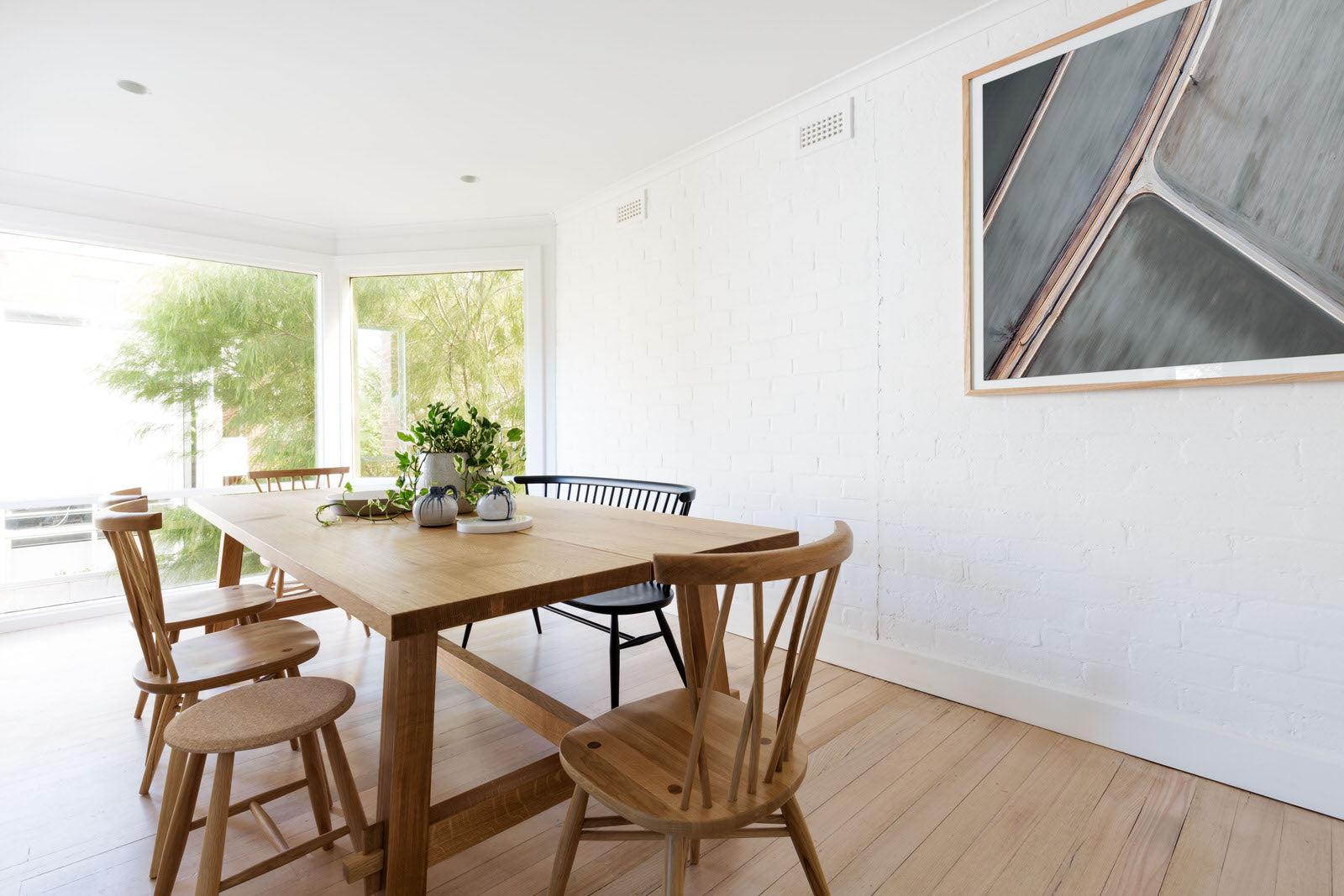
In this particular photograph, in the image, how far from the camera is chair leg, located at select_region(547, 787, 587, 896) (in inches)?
46.9

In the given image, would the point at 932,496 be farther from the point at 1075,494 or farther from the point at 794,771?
the point at 794,771

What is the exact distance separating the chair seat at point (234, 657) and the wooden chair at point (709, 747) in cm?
88

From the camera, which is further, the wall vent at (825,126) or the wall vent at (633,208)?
the wall vent at (633,208)

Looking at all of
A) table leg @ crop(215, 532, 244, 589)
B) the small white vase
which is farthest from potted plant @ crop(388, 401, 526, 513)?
table leg @ crop(215, 532, 244, 589)

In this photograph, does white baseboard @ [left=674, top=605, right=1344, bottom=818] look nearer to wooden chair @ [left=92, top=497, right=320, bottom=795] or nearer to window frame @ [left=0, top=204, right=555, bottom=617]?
wooden chair @ [left=92, top=497, right=320, bottom=795]

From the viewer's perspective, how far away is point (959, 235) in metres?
2.34

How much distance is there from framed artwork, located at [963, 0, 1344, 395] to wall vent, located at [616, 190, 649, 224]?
179 cm

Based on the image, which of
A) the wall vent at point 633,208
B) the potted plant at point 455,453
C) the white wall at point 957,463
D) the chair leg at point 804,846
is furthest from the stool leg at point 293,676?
the wall vent at point 633,208

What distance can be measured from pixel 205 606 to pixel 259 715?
3.37 ft

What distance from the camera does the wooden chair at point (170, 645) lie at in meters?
1.51

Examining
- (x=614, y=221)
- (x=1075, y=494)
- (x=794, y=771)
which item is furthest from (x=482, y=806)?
(x=614, y=221)

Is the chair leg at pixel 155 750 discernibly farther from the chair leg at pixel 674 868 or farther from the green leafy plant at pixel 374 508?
the chair leg at pixel 674 868

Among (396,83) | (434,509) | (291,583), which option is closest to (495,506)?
(434,509)

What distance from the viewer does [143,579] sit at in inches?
62.2
